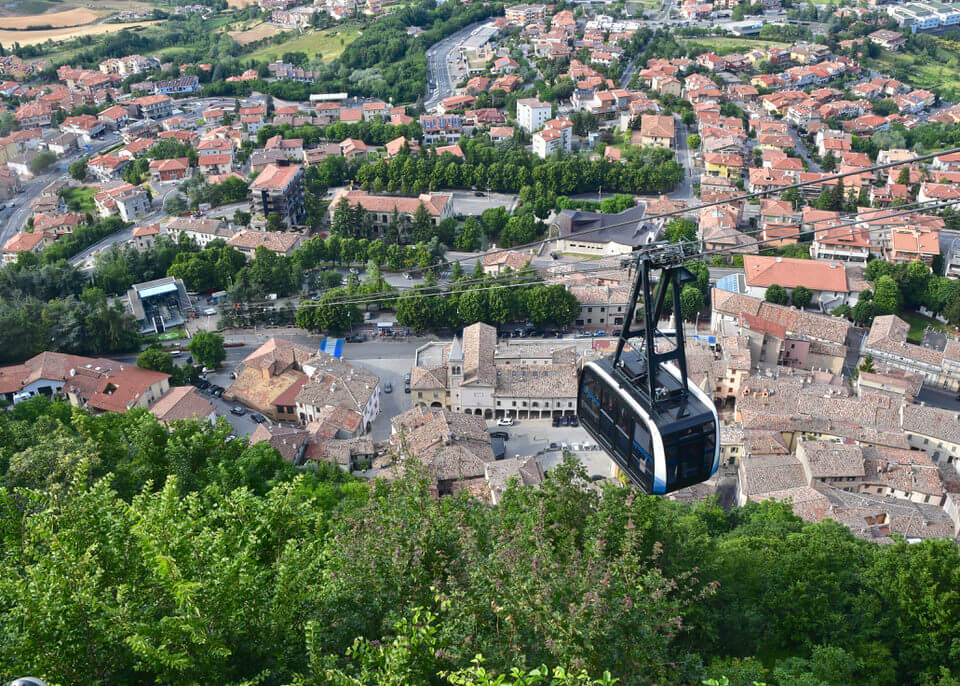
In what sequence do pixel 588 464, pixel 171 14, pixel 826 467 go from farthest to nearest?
pixel 171 14 → pixel 588 464 → pixel 826 467

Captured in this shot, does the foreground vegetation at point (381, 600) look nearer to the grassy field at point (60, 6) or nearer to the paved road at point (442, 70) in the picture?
the paved road at point (442, 70)

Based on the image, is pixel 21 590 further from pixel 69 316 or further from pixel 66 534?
pixel 69 316

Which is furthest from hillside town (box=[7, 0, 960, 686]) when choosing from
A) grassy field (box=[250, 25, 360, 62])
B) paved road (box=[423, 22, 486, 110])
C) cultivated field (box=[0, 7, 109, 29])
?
cultivated field (box=[0, 7, 109, 29])

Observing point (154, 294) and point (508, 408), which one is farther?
point (154, 294)

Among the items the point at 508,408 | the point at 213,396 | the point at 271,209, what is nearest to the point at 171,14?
the point at 271,209

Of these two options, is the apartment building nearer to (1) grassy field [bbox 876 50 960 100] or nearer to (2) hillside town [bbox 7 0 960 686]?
(2) hillside town [bbox 7 0 960 686]

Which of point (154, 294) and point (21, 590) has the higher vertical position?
point (21, 590)

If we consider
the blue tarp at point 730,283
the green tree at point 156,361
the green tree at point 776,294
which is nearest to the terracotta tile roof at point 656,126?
the blue tarp at point 730,283
